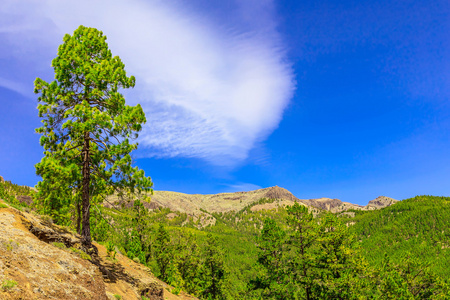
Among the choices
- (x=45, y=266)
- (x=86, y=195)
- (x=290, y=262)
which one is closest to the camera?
(x=45, y=266)

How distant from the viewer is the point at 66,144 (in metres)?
16.4

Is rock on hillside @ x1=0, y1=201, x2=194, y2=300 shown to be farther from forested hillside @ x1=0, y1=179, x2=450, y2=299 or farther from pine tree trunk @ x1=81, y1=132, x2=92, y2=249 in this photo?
forested hillside @ x1=0, y1=179, x2=450, y2=299

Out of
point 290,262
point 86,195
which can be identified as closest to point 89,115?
point 86,195

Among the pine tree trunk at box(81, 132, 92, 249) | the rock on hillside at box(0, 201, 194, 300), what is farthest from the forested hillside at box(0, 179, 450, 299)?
the rock on hillside at box(0, 201, 194, 300)

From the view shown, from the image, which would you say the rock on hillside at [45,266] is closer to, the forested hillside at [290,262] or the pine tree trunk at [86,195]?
the pine tree trunk at [86,195]

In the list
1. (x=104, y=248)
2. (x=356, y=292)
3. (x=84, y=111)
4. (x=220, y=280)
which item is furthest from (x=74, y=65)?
(x=220, y=280)

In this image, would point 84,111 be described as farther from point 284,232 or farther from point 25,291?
point 284,232

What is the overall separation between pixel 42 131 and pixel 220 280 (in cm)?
3723

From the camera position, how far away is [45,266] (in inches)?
428

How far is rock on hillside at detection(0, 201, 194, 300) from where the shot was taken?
356 inches

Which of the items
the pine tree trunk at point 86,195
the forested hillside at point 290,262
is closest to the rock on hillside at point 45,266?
the pine tree trunk at point 86,195

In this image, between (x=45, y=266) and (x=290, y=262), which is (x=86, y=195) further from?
(x=290, y=262)

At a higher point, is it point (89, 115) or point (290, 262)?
point (89, 115)

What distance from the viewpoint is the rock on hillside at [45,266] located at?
29.6 feet
